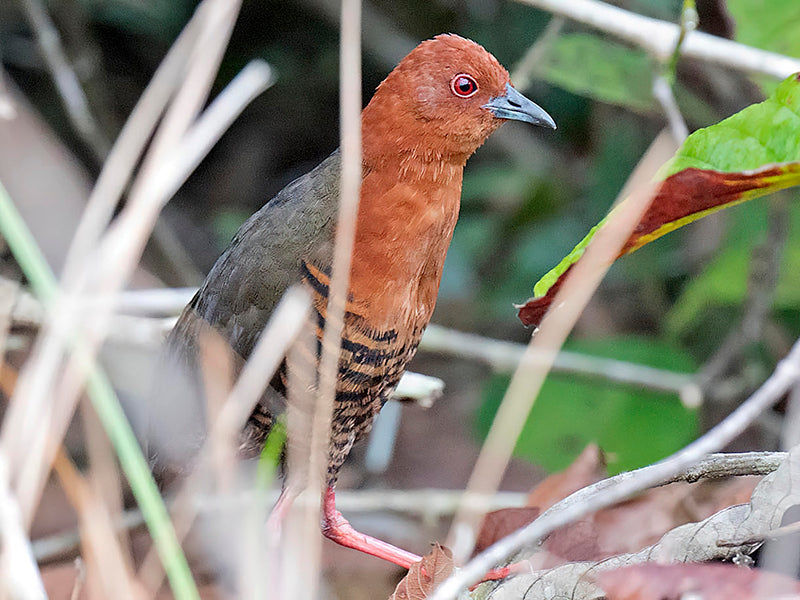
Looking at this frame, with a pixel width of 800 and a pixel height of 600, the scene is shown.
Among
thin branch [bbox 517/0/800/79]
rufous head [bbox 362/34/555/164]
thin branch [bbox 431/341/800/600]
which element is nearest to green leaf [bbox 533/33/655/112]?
thin branch [bbox 517/0/800/79]

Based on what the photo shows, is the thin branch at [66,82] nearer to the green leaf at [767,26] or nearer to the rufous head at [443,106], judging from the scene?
the rufous head at [443,106]

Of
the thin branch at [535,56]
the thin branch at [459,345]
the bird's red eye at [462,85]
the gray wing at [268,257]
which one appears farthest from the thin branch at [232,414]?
the thin branch at [535,56]

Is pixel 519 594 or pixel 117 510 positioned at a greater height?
pixel 117 510

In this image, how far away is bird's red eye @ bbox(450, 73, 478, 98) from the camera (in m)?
2.36

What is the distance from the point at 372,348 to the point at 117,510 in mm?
676

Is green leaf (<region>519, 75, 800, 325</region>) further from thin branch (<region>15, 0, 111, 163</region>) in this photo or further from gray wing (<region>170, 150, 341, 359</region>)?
thin branch (<region>15, 0, 111, 163</region>)

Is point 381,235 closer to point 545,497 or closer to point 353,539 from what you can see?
point 545,497

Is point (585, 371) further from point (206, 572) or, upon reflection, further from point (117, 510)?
point (117, 510)

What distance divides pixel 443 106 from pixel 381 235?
37 centimetres

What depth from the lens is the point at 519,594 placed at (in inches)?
68.6

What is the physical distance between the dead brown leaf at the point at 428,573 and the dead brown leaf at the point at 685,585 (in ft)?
2.18

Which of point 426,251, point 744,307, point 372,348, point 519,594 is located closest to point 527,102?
point 426,251

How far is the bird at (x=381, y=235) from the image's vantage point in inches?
87.7

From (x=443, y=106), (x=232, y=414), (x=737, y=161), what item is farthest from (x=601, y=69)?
(x=232, y=414)
